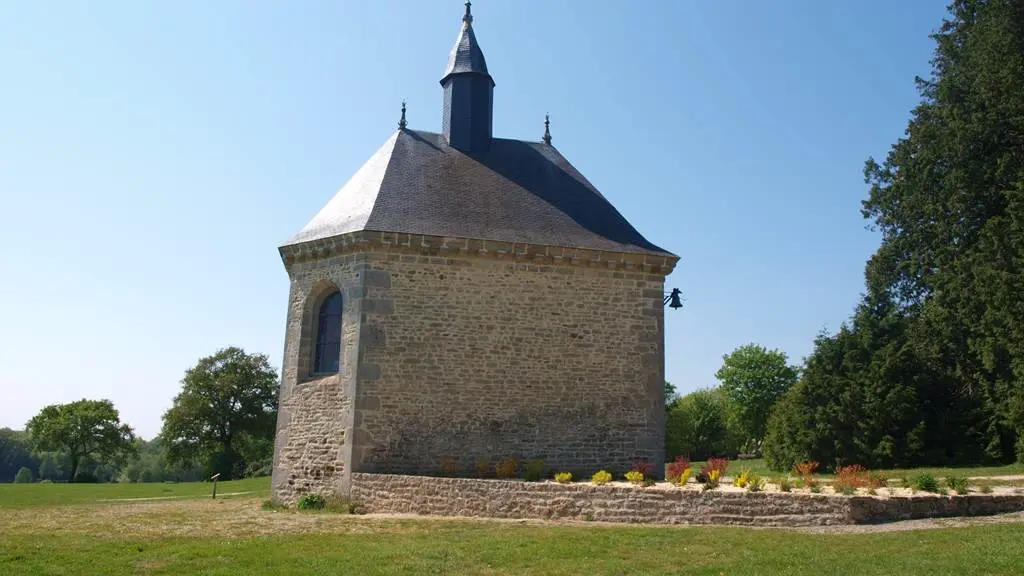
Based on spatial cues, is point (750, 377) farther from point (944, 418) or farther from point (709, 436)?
point (944, 418)

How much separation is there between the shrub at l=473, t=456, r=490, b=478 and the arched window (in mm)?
3233

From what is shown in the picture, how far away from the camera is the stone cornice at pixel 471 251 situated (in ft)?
47.6

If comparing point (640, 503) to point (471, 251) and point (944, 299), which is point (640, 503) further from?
point (944, 299)

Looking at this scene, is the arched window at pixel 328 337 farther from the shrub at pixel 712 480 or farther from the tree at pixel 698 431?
the tree at pixel 698 431

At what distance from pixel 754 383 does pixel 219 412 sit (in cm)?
3123

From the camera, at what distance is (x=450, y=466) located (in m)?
14.2

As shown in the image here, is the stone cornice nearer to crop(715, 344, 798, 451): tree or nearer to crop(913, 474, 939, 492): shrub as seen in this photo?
crop(913, 474, 939, 492): shrub

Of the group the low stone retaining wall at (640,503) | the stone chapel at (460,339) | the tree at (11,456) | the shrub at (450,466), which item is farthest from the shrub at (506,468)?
the tree at (11,456)

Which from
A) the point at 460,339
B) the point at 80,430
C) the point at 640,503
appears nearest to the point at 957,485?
the point at 640,503

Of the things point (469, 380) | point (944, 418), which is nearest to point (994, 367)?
point (944, 418)

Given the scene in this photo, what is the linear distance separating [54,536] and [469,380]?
23.1 ft

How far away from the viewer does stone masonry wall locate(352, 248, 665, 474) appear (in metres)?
14.2

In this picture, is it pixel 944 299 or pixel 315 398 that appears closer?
pixel 315 398

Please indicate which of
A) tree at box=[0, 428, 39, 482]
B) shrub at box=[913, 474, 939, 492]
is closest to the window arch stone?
shrub at box=[913, 474, 939, 492]
